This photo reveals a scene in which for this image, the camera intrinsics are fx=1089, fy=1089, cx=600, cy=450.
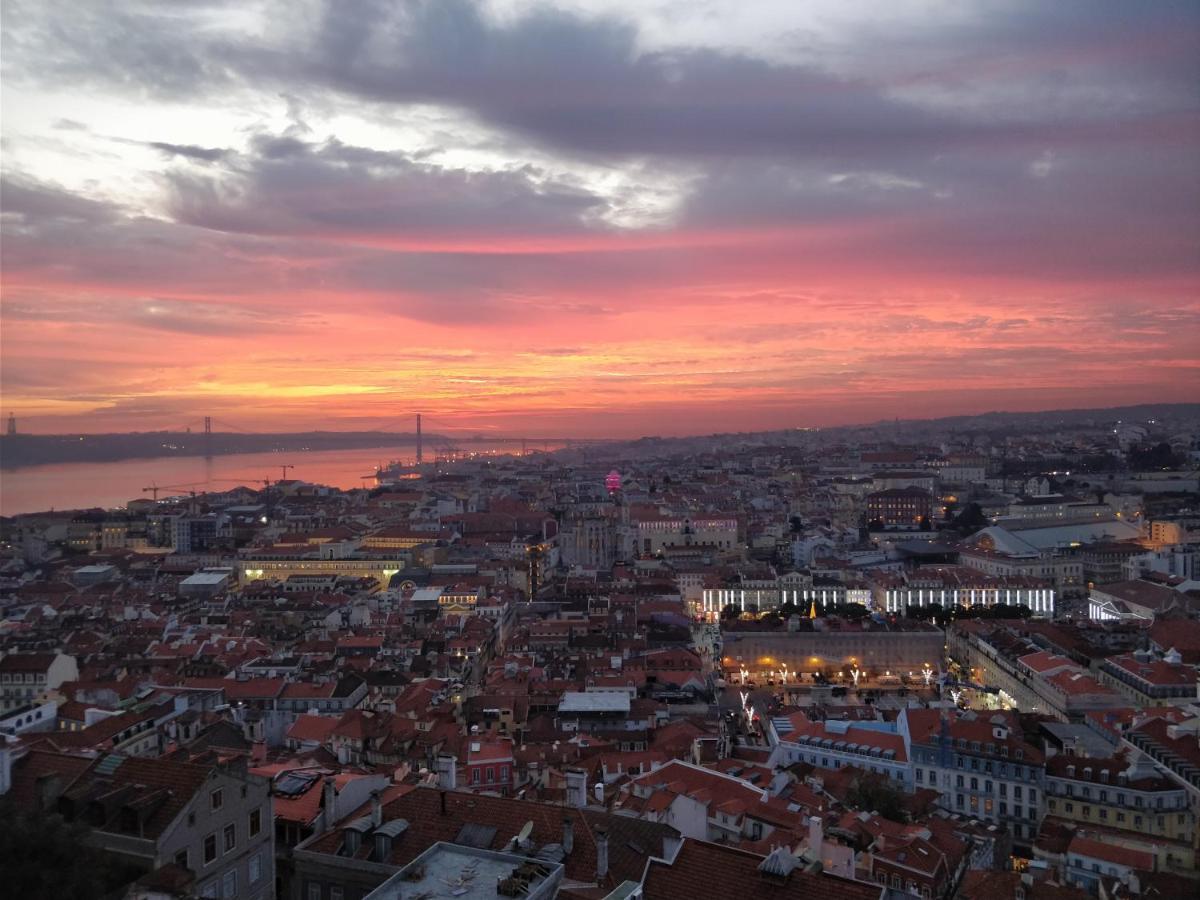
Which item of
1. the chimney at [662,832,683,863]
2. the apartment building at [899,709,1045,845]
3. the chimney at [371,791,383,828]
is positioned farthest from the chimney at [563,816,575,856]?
the apartment building at [899,709,1045,845]

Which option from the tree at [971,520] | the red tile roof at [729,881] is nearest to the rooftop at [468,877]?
the red tile roof at [729,881]

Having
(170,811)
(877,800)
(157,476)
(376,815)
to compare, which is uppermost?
(170,811)

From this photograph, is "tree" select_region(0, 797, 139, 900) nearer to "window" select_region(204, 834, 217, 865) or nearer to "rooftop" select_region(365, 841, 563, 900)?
"window" select_region(204, 834, 217, 865)

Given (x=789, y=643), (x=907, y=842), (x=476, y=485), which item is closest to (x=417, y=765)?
(x=907, y=842)

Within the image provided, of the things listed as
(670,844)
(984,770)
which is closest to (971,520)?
(984,770)

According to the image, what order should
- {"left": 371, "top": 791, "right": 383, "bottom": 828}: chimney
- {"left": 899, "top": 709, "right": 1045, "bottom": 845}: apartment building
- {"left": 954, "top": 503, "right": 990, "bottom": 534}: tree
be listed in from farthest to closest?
{"left": 954, "top": 503, "right": 990, "bottom": 534}: tree < {"left": 899, "top": 709, "right": 1045, "bottom": 845}: apartment building < {"left": 371, "top": 791, "right": 383, "bottom": 828}: chimney

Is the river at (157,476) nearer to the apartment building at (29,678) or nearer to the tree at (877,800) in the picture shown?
the apartment building at (29,678)

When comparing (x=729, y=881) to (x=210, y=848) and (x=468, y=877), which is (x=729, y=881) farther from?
(x=210, y=848)
